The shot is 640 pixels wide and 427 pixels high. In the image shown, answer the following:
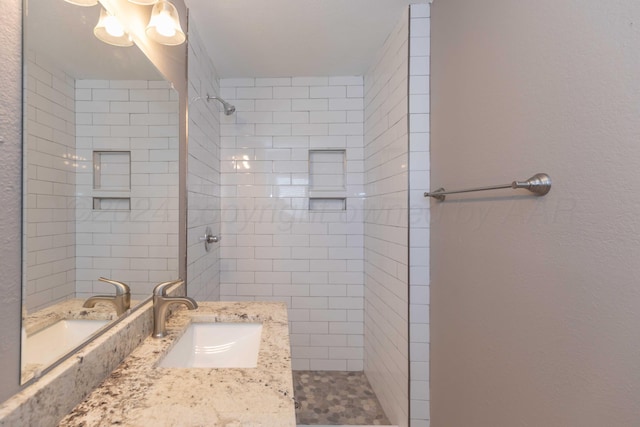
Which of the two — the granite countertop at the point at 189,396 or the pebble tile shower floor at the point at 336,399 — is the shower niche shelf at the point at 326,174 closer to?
the pebble tile shower floor at the point at 336,399

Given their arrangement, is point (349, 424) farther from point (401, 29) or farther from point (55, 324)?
point (401, 29)

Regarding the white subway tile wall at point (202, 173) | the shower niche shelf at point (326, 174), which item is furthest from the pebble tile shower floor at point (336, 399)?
the shower niche shelf at point (326, 174)

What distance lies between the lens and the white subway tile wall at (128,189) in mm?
791

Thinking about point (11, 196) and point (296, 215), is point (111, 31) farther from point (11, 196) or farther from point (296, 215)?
point (296, 215)

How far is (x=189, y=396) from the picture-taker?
68 centimetres

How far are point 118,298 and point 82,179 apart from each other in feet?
1.29

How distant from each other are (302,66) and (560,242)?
6.48 feet

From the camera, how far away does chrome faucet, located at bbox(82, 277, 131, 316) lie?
0.83m

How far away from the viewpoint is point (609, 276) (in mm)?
623

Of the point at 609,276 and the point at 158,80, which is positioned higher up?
the point at 158,80

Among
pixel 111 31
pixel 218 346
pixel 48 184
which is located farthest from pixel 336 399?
pixel 111 31

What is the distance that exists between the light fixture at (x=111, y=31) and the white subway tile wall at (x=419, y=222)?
1.25 m

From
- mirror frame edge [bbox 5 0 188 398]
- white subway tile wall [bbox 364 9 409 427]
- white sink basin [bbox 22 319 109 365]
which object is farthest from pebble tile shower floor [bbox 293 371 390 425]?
mirror frame edge [bbox 5 0 188 398]

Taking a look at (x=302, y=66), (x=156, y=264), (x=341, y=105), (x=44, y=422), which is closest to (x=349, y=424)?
(x=156, y=264)
